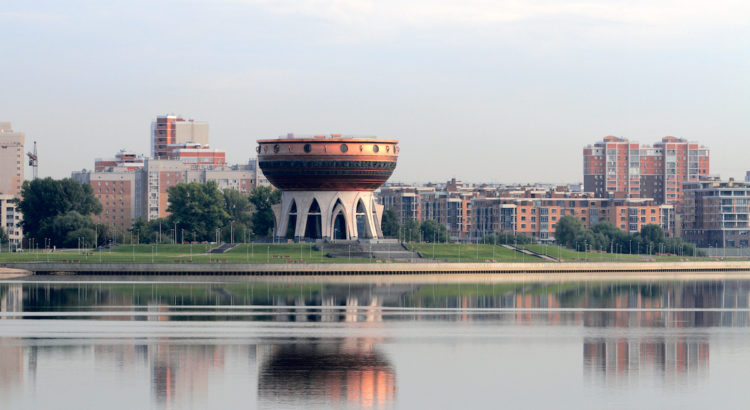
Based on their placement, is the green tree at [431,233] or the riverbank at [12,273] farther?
the green tree at [431,233]

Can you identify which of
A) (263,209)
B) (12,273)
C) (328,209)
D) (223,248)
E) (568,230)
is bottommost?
(12,273)

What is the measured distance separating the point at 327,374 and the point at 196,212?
4658 inches

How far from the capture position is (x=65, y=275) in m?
118

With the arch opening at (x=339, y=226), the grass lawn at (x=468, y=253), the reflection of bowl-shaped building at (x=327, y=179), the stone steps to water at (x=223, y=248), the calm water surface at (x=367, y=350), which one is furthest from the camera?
the arch opening at (x=339, y=226)

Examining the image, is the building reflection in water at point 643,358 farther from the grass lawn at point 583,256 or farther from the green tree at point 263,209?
the green tree at point 263,209

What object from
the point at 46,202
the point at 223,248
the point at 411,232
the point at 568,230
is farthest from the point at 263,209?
the point at 568,230

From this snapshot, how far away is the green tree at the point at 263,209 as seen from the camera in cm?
16662

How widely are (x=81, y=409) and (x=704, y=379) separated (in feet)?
75.9

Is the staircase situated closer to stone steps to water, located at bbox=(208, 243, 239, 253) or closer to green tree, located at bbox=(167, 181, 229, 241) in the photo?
stone steps to water, located at bbox=(208, 243, 239, 253)

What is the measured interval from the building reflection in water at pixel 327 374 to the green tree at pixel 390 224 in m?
114

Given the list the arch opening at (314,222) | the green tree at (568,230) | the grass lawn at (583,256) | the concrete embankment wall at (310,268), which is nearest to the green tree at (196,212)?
the arch opening at (314,222)

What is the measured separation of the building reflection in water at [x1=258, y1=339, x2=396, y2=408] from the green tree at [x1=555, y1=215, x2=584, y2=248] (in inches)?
5209

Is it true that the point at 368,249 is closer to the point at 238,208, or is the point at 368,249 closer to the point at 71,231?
the point at 71,231

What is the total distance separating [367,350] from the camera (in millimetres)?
58344
